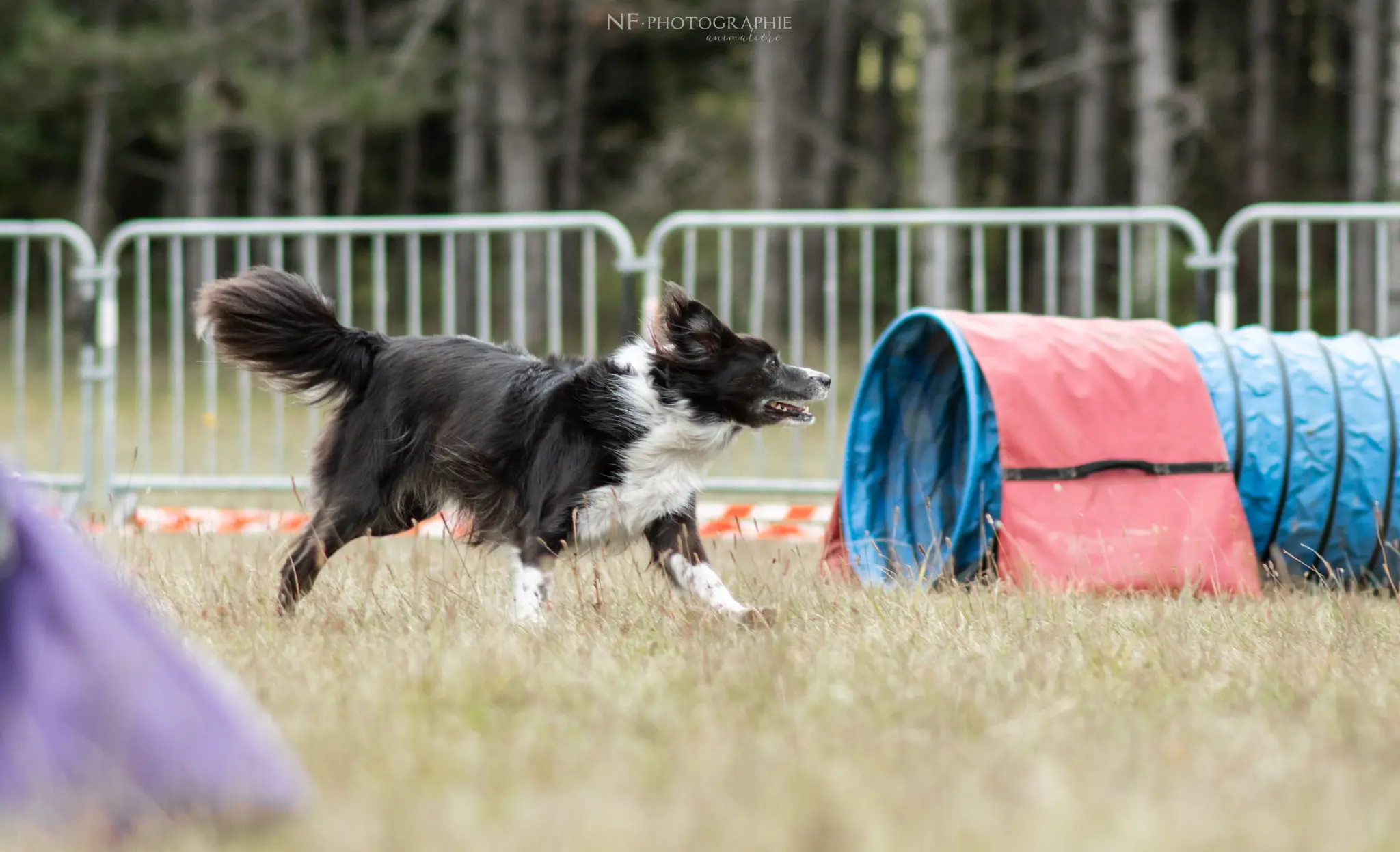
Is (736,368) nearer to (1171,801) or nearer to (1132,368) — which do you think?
(1132,368)

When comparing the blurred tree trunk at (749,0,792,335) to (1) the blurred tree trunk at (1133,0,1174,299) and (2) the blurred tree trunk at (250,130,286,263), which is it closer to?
(1) the blurred tree trunk at (1133,0,1174,299)

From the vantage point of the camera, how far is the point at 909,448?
244 inches

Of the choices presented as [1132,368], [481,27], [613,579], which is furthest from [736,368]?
[481,27]

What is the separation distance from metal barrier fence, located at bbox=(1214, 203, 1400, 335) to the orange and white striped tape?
7.57ft

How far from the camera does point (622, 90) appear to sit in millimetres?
30375

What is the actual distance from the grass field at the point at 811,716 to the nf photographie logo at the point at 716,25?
12.2 meters

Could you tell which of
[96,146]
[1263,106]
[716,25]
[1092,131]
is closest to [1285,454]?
[1092,131]

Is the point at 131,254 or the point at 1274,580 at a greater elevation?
the point at 131,254

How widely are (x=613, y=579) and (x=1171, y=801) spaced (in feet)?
9.01

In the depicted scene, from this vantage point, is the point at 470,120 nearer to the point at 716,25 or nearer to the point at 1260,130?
the point at 716,25

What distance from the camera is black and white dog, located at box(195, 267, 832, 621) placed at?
480 cm

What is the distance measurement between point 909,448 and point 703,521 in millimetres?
1442

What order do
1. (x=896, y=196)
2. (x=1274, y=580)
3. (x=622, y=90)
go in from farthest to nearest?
(x=622, y=90)
(x=896, y=196)
(x=1274, y=580)

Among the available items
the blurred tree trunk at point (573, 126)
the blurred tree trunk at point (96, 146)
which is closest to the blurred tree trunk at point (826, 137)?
the blurred tree trunk at point (573, 126)
